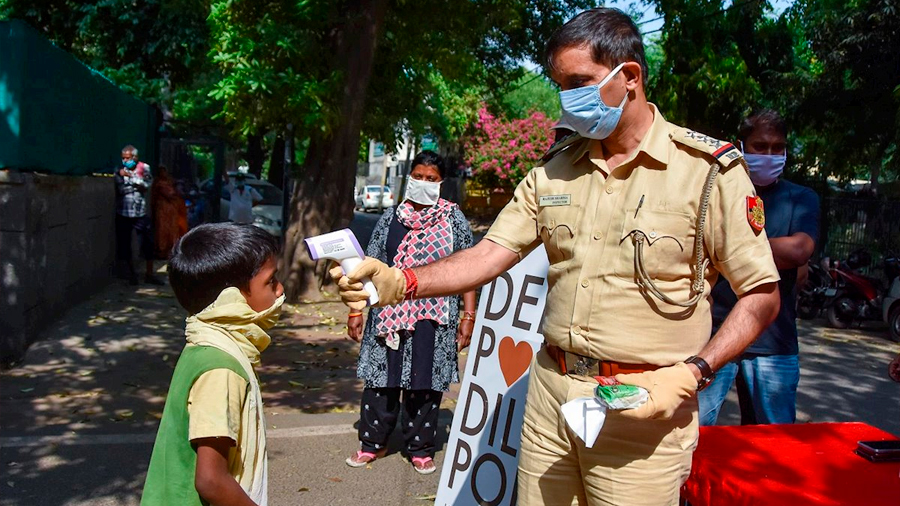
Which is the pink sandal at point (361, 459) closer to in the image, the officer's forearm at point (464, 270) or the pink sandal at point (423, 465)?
the pink sandal at point (423, 465)

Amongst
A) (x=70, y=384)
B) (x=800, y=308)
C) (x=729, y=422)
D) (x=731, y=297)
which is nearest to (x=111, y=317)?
(x=70, y=384)

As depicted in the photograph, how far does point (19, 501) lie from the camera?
181 inches

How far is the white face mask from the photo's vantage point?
5.11 metres

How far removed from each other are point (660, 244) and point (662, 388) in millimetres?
417

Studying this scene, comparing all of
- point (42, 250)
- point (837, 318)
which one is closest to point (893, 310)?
point (837, 318)

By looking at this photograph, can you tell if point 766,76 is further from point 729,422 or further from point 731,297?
point 731,297

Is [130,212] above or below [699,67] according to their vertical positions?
below

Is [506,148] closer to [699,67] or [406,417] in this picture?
[699,67]

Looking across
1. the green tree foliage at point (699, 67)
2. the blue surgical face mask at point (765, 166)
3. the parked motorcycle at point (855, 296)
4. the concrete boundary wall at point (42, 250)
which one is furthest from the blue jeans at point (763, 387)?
the green tree foliage at point (699, 67)

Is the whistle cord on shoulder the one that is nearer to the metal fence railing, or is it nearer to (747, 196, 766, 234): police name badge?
(747, 196, 766, 234): police name badge

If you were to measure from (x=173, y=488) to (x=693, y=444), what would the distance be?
1.47 metres

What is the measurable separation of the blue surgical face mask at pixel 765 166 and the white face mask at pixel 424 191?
1.86 metres

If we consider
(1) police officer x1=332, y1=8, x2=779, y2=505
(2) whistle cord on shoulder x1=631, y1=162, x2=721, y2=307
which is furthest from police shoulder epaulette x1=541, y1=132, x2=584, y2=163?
(2) whistle cord on shoulder x1=631, y1=162, x2=721, y2=307

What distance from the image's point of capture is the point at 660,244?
249 cm
